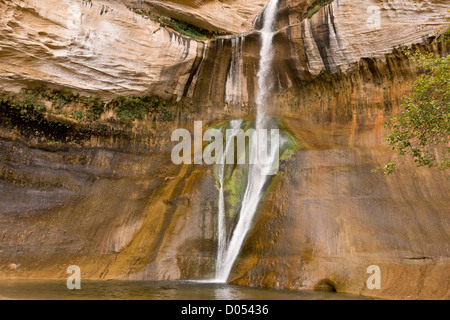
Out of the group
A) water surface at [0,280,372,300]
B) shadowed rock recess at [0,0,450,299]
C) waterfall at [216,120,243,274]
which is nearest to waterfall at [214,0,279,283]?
waterfall at [216,120,243,274]

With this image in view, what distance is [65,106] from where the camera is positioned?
14.5 meters

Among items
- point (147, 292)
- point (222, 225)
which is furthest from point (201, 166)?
point (147, 292)

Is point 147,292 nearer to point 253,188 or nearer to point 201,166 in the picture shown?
point 253,188

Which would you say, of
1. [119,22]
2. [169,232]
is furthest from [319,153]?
[119,22]

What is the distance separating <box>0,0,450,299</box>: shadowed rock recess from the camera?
33.2ft

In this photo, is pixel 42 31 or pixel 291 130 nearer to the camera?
pixel 42 31

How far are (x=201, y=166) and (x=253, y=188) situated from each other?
2.42 metres

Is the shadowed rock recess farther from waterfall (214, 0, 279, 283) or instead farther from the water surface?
the water surface

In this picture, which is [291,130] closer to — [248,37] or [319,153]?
[319,153]

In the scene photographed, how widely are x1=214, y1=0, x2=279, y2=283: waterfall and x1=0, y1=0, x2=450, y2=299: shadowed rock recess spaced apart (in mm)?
331

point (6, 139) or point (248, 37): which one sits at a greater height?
point (248, 37)

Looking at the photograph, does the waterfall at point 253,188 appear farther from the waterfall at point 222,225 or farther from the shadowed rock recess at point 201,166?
the shadowed rock recess at point 201,166

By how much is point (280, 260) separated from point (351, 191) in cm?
341

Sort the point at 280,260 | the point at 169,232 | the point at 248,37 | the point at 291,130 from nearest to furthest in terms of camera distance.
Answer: the point at 280,260 → the point at 169,232 → the point at 291,130 → the point at 248,37
